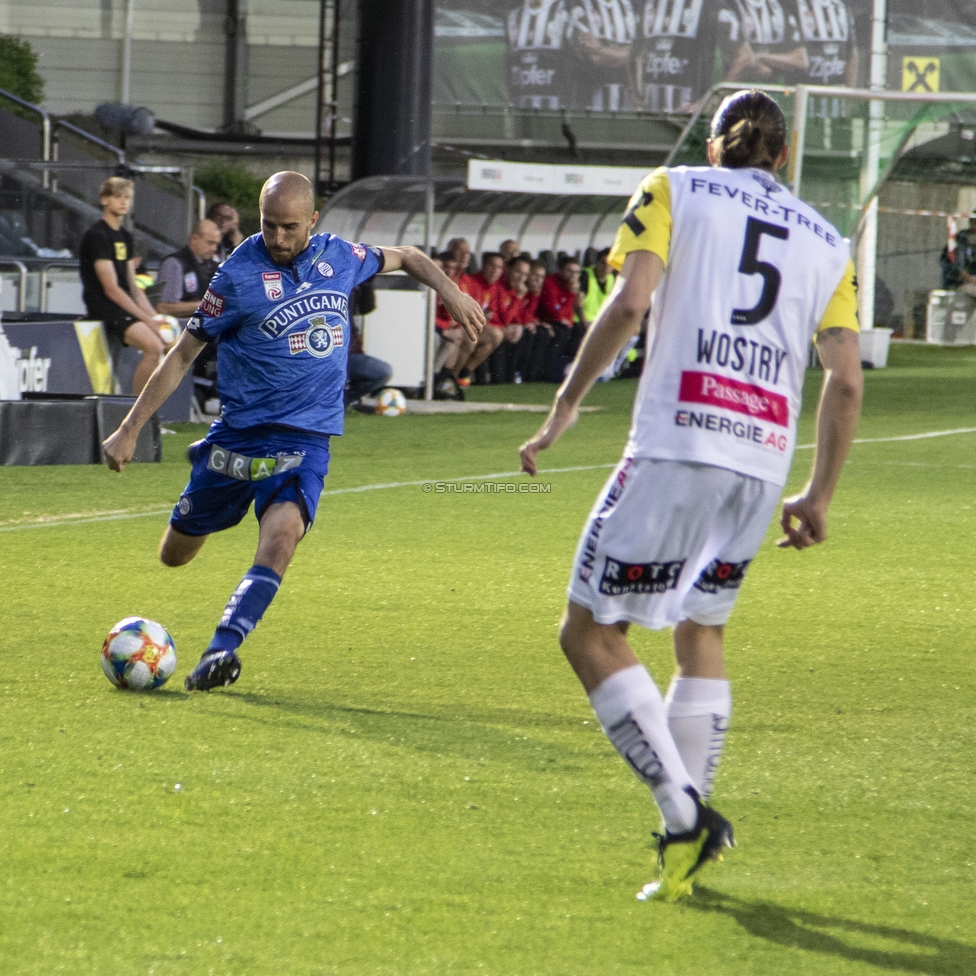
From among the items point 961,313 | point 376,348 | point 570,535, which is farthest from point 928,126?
point 570,535

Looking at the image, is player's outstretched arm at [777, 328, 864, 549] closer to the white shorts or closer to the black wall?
the white shorts

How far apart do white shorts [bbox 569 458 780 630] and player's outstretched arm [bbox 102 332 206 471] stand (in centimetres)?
244

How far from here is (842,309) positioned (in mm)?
3699

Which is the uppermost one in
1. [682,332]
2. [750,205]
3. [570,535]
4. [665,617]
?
[750,205]

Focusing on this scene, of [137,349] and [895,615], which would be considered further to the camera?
[137,349]

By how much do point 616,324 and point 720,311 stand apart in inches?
10.0

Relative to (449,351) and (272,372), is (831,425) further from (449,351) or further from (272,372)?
(449,351)

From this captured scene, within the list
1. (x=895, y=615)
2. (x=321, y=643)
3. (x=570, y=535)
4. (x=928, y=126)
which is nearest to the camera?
(x=321, y=643)

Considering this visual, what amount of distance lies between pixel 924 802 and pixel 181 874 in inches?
80.7

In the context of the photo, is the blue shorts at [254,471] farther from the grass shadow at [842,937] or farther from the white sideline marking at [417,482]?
the white sideline marking at [417,482]

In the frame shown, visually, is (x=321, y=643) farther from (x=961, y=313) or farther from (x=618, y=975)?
(x=961, y=313)

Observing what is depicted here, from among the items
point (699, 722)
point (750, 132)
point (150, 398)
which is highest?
point (750, 132)

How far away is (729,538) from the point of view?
3.61 metres

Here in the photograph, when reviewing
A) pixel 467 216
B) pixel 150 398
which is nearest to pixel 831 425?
pixel 150 398
